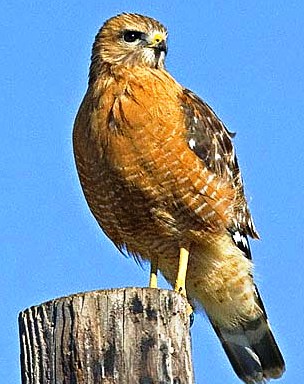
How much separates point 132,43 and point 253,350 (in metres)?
2.77

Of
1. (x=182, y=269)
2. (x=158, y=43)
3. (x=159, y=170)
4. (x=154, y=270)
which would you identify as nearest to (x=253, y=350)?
(x=154, y=270)

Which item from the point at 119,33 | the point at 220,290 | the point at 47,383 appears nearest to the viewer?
the point at 47,383

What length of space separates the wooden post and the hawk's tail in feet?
13.7

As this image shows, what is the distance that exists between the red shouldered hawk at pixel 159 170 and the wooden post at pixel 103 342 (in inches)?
114

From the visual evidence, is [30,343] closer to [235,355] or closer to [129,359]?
[129,359]

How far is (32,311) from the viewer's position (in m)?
4.12

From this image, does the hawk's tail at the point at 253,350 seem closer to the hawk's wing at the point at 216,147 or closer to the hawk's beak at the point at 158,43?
the hawk's wing at the point at 216,147

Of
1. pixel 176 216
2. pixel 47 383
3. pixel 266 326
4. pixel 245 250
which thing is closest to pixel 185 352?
pixel 47 383

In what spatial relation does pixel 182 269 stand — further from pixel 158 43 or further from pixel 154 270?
pixel 158 43

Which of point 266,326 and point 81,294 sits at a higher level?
point 266,326

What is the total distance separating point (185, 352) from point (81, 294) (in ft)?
1.59

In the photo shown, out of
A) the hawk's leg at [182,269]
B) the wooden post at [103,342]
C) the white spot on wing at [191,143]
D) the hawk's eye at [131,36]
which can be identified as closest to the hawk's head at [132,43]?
the hawk's eye at [131,36]

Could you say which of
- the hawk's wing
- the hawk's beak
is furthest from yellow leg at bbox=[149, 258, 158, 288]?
the hawk's beak

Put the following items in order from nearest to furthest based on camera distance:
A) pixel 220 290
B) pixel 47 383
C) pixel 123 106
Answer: pixel 47 383
pixel 123 106
pixel 220 290
